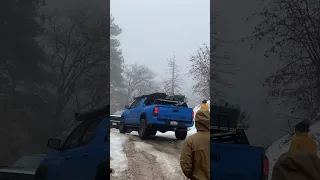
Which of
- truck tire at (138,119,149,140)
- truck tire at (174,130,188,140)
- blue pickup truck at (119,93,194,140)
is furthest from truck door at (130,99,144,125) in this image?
truck tire at (174,130,188,140)

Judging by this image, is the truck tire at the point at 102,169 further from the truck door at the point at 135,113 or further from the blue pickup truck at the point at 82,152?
the truck door at the point at 135,113

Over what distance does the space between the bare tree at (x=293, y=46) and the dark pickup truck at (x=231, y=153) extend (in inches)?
18.3

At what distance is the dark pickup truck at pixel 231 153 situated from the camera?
3283mm

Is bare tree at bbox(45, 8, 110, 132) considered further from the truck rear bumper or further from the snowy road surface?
the truck rear bumper

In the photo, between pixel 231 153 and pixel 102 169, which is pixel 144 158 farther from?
pixel 231 153

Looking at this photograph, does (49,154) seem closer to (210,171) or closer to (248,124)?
(210,171)

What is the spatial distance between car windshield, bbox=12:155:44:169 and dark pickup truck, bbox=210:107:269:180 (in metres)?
1.51

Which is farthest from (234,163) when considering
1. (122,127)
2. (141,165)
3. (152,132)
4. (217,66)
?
(122,127)

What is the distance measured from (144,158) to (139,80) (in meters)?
4.34

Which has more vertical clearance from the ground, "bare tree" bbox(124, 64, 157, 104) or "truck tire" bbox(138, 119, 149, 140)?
"bare tree" bbox(124, 64, 157, 104)

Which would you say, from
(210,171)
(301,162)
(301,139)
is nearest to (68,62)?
(210,171)

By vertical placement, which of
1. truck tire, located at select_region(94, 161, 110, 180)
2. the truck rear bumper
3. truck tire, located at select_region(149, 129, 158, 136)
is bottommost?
truck tire, located at select_region(94, 161, 110, 180)

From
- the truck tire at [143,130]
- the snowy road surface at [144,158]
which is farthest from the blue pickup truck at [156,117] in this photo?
the snowy road surface at [144,158]

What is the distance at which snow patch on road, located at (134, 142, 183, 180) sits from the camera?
4827 mm
